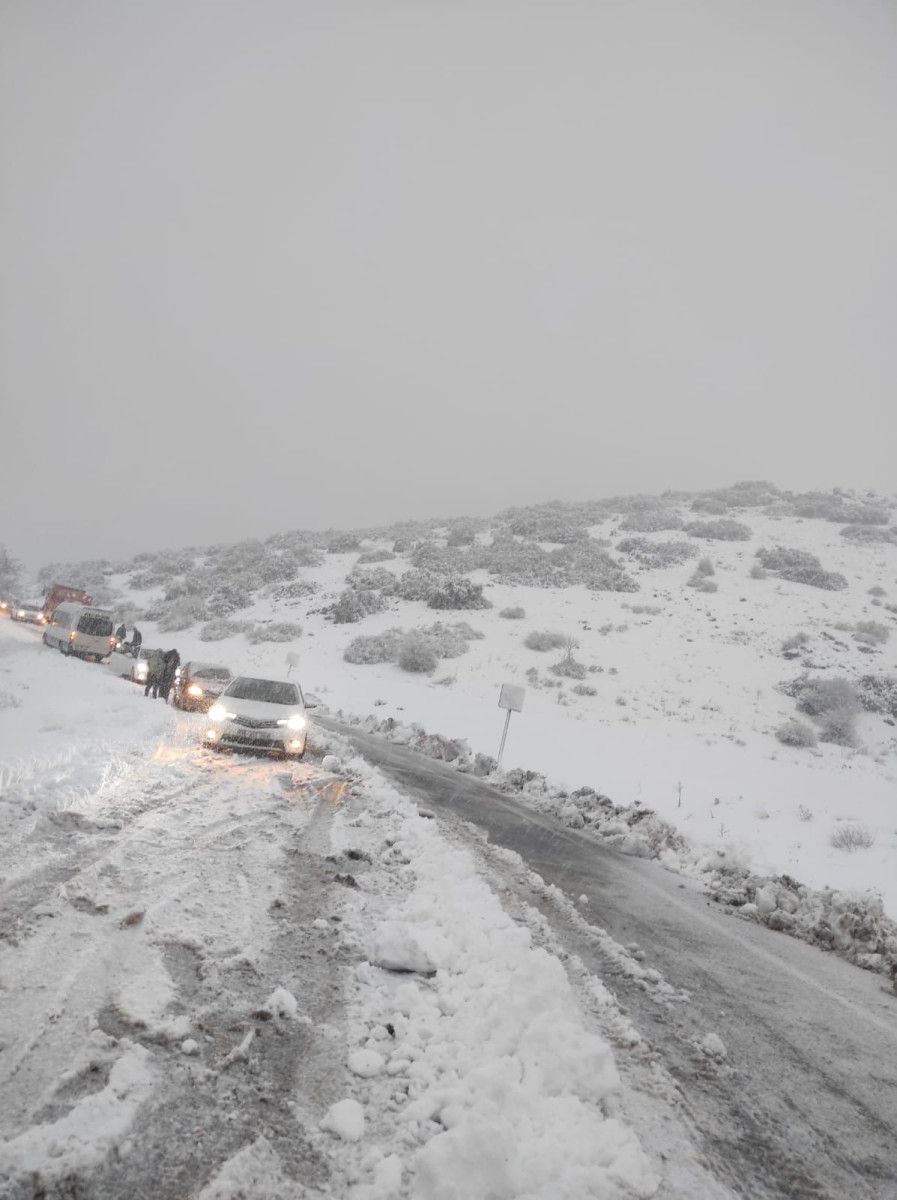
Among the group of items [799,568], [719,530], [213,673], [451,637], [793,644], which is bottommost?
[213,673]

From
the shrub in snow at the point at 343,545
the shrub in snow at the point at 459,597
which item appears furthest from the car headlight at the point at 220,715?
the shrub in snow at the point at 343,545

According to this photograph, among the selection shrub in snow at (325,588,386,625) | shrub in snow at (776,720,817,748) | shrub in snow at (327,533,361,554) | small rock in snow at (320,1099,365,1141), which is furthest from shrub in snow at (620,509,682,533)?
small rock in snow at (320,1099,365,1141)

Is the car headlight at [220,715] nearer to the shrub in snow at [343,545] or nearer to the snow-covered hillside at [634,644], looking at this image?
the snow-covered hillside at [634,644]

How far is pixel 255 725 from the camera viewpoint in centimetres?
1070

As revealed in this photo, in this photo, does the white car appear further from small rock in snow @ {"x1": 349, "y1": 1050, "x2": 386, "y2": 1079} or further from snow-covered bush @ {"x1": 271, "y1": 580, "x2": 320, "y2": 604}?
snow-covered bush @ {"x1": 271, "y1": 580, "x2": 320, "y2": 604}

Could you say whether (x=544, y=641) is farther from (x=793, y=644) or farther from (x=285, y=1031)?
(x=285, y=1031)

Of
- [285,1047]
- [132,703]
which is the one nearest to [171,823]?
[285,1047]

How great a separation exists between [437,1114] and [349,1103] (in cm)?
41

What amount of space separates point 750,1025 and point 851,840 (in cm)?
875

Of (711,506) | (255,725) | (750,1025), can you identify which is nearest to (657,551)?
(711,506)

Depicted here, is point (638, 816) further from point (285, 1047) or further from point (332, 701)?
point (332, 701)

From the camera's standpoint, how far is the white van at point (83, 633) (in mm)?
22812

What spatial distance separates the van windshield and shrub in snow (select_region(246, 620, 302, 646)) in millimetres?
8550

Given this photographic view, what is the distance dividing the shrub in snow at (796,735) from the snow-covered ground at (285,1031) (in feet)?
57.0
